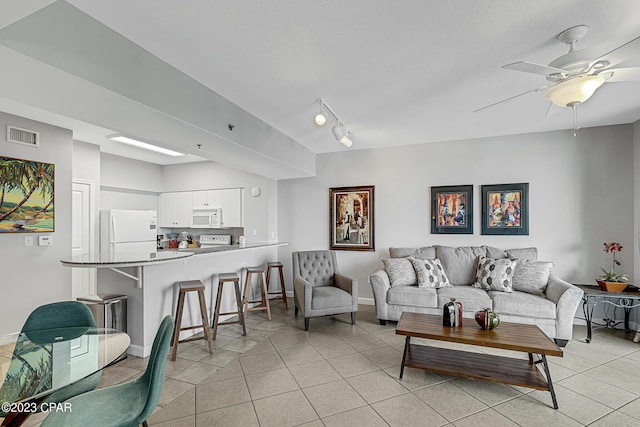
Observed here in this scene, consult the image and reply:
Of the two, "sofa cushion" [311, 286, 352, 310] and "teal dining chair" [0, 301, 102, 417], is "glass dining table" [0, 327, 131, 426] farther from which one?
"sofa cushion" [311, 286, 352, 310]

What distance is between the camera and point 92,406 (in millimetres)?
1374

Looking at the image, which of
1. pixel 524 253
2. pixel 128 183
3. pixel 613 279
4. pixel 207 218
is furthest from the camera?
pixel 207 218

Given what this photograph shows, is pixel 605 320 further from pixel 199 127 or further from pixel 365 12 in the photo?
pixel 199 127

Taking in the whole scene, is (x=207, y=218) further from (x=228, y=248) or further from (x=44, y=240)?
(x=44, y=240)

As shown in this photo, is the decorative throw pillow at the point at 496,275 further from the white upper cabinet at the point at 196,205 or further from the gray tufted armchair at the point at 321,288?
the white upper cabinet at the point at 196,205

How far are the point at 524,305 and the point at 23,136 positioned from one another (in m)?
6.08

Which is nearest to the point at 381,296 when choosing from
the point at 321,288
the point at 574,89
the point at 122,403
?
the point at 321,288

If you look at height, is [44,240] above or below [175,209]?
below

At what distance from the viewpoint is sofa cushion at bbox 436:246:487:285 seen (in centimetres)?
412

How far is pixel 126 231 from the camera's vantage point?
4809 mm

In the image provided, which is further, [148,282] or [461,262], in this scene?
[461,262]

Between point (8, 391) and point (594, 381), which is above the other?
point (8, 391)

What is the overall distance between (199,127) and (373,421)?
266cm

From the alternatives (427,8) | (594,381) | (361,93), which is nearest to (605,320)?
(594,381)
